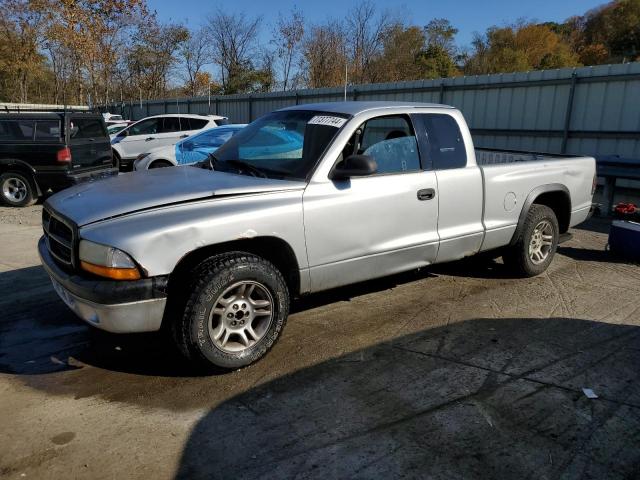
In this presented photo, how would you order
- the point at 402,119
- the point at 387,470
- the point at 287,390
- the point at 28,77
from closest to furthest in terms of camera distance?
the point at 387,470, the point at 287,390, the point at 402,119, the point at 28,77

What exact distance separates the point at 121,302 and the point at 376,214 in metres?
1.99

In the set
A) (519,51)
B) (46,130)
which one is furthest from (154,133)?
(519,51)

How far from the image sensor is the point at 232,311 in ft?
11.3

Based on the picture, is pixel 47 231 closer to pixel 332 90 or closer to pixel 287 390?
pixel 287 390

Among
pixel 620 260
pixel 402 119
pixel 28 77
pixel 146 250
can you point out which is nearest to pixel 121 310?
pixel 146 250

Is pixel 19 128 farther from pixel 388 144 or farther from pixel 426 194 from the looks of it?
pixel 426 194

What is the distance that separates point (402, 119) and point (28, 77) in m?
45.7

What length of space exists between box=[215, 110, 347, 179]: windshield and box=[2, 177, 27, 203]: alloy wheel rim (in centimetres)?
725

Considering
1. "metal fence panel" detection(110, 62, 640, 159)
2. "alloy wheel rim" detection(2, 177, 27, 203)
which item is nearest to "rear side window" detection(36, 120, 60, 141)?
"alloy wheel rim" detection(2, 177, 27, 203)

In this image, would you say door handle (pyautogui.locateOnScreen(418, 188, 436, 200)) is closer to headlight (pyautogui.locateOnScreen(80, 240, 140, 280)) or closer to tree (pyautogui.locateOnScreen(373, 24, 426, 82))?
headlight (pyautogui.locateOnScreen(80, 240, 140, 280))

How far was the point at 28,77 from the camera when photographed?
136 feet

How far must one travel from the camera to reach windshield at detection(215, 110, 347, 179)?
3.99 metres

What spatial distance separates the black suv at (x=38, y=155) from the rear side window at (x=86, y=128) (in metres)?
0.02

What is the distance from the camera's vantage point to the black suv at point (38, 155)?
382 inches
